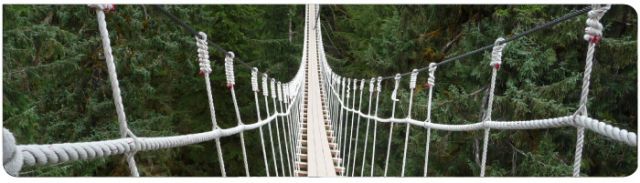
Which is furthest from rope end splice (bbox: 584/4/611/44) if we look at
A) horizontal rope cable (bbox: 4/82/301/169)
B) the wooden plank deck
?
the wooden plank deck

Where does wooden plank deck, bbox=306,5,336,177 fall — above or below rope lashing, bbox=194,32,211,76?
below

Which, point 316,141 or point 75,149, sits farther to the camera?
point 316,141

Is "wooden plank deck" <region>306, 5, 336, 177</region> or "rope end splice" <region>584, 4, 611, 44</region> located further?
"wooden plank deck" <region>306, 5, 336, 177</region>

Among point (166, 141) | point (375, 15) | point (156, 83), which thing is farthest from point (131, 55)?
point (375, 15)

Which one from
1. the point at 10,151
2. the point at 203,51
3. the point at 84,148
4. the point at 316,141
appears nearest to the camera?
the point at 10,151

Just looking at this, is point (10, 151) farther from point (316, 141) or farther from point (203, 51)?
point (316, 141)

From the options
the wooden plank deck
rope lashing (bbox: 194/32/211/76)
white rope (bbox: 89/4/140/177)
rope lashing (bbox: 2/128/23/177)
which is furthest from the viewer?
the wooden plank deck

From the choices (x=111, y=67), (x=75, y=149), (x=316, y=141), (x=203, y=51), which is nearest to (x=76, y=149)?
(x=75, y=149)

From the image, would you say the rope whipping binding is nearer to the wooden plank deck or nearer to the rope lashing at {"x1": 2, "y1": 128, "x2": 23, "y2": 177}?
→ the rope lashing at {"x1": 2, "y1": 128, "x2": 23, "y2": 177}

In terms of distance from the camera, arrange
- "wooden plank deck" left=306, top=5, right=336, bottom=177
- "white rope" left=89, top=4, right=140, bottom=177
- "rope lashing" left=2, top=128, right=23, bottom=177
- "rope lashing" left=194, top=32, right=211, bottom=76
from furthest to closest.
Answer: "wooden plank deck" left=306, top=5, right=336, bottom=177, "rope lashing" left=194, top=32, right=211, bottom=76, "white rope" left=89, top=4, right=140, bottom=177, "rope lashing" left=2, top=128, right=23, bottom=177

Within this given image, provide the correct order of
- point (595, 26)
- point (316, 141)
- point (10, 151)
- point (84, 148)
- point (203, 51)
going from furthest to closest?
point (316, 141) < point (203, 51) < point (595, 26) < point (84, 148) < point (10, 151)

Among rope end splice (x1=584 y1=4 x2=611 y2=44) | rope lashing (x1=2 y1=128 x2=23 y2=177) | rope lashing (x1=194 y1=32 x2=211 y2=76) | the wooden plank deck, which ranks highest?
rope end splice (x1=584 y1=4 x2=611 y2=44)
